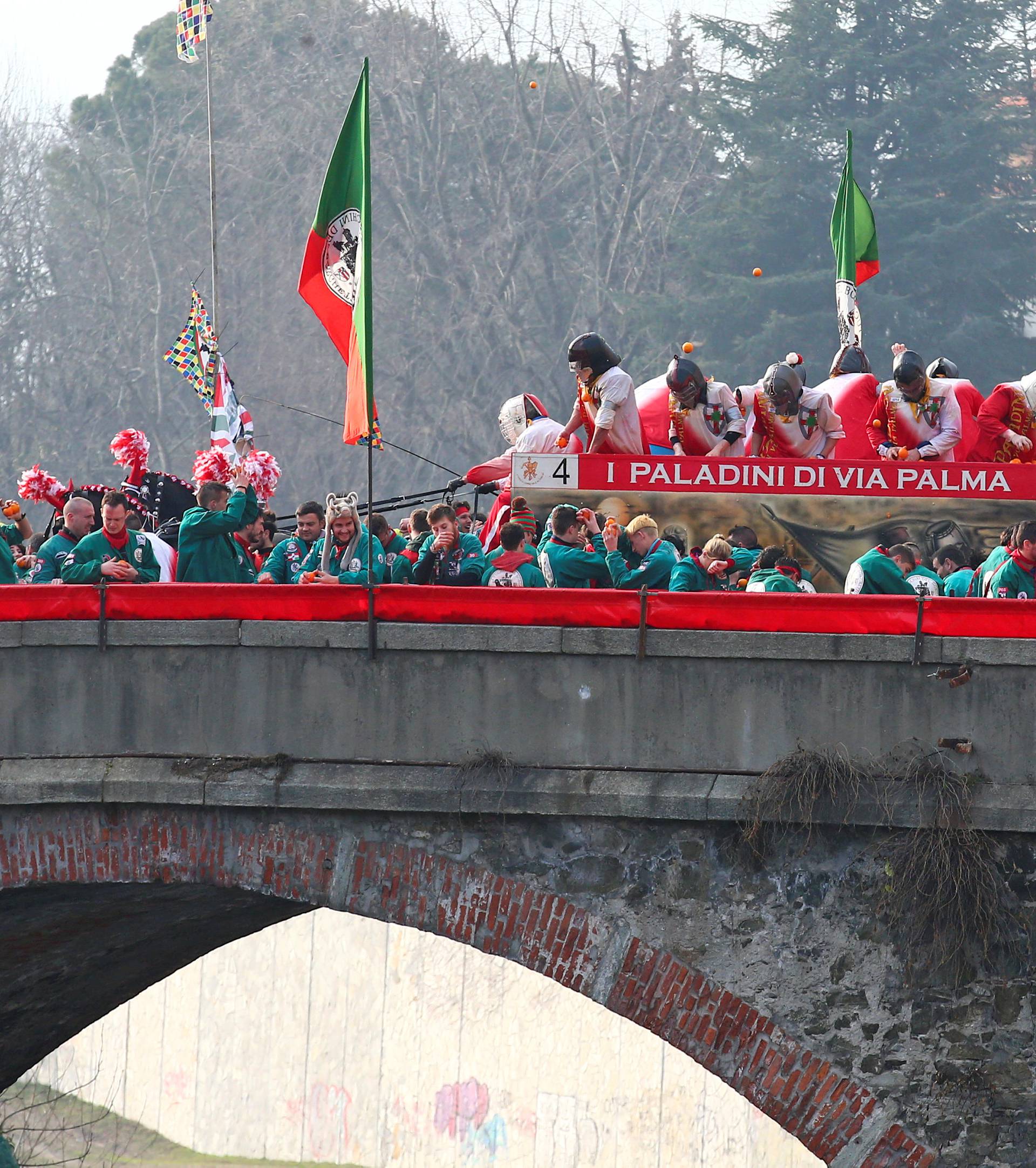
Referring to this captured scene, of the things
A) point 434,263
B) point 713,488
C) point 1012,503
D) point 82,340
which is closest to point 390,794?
point 713,488

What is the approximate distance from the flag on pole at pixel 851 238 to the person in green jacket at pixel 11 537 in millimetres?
7952

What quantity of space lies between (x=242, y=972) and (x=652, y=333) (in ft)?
71.4

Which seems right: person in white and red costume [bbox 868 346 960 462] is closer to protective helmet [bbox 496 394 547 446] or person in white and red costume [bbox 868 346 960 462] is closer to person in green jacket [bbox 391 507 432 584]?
protective helmet [bbox 496 394 547 446]

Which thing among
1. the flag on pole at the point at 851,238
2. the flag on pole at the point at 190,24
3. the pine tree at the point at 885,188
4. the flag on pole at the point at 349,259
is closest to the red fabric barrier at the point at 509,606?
the flag on pole at the point at 349,259

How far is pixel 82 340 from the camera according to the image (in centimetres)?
5156

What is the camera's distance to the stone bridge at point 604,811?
31.3 ft

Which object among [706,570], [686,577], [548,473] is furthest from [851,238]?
[686,577]

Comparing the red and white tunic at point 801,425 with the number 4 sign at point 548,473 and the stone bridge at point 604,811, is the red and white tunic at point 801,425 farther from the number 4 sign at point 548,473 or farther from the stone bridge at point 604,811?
the stone bridge at point 604,811

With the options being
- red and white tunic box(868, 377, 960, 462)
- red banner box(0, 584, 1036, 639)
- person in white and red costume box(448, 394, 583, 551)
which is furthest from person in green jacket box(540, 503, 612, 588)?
red and white tunic box(868, 377, 960, 462)

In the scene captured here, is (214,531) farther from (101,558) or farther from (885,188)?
(885,188)

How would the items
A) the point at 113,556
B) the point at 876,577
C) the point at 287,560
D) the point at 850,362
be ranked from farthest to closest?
the point at 850,362, the point at 287,560, the point at 113,556, the point at 876,577

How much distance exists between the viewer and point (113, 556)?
35.6 ft

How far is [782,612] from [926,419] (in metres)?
3.95

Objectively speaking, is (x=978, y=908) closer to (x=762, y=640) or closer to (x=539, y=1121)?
(x=762, y=640)
